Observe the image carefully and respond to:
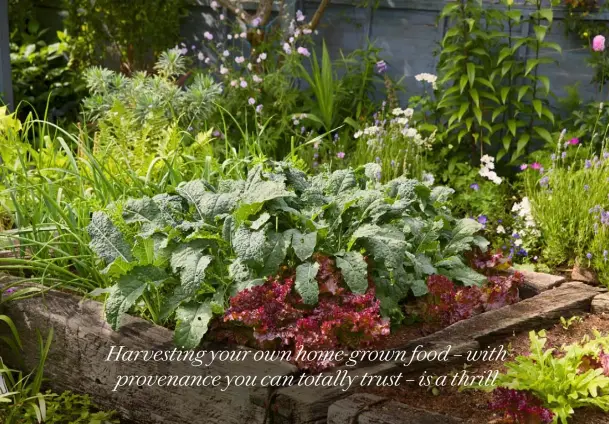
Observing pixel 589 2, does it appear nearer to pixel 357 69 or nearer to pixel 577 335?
pixel 357 69

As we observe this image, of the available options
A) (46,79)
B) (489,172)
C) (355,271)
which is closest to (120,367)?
(355,271)

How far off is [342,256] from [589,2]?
11.3ft

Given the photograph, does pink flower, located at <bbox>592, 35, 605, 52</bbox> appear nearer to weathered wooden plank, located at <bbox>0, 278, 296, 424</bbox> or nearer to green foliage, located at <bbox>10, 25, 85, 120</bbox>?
weathered wooden plank, located at <bbox>0, 278, 296, 424</bbox>

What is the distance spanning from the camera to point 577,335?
3354 mm

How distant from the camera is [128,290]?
3031 mm

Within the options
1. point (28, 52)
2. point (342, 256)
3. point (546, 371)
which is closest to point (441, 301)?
point (342, 256)

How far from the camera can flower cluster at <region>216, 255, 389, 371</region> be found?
2.88m

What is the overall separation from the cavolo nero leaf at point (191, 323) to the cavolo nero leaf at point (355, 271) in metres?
0.50

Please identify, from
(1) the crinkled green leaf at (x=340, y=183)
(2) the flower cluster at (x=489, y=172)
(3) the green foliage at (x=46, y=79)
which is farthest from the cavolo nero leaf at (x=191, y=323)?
(3) the green foliage at (x=46, y=79)

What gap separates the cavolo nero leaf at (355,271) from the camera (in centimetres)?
301

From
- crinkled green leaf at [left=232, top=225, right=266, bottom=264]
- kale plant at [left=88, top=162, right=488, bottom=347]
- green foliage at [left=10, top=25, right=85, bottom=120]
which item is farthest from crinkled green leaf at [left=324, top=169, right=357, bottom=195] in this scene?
green foliage at [left=10, top=25, right=85, bottom=120]

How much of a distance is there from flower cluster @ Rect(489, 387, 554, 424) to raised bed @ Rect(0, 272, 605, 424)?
40 centimetres

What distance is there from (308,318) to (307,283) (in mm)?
123

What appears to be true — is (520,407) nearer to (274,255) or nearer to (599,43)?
(274,255)
